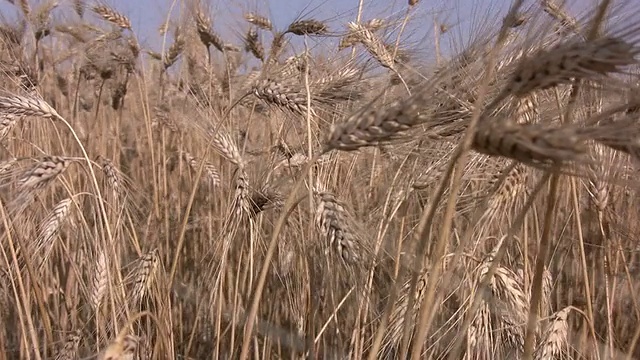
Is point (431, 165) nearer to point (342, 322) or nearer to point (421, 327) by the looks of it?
point (421, 327)

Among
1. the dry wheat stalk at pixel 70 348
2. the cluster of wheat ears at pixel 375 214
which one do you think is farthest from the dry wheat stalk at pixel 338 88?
the dry wheat stalk at pixel 70 348

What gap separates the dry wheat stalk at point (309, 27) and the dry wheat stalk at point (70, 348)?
995 mm

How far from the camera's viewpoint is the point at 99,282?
1.56 meters

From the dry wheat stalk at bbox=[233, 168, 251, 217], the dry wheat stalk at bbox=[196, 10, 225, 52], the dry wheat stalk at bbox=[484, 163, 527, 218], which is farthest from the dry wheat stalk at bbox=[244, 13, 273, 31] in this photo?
the dry wheat stalk at bbox=[484, 163, 527, 218]

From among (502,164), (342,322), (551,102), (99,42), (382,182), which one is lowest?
(342,322)

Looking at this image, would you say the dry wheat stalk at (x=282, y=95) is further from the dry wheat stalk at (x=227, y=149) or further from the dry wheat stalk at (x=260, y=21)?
the dry wheat stalk at (x=260, y=21)

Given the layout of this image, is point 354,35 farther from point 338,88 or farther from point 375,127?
point 375,127

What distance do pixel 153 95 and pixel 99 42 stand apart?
1.47m

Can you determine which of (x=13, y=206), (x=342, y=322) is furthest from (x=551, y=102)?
(x=13, y=206)

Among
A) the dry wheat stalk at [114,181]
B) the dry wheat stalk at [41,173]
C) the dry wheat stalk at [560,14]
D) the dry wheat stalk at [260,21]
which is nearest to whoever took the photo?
the dry wheat stalk at [560,14]

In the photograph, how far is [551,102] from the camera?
1401 mm

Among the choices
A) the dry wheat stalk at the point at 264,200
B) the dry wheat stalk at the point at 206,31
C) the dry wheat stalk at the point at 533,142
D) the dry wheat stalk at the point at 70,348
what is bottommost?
the dry wheat stalk at the point at 70,348

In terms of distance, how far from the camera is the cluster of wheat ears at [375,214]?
2.96ft

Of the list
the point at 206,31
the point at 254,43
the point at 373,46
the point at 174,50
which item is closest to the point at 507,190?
the point at 373,46
